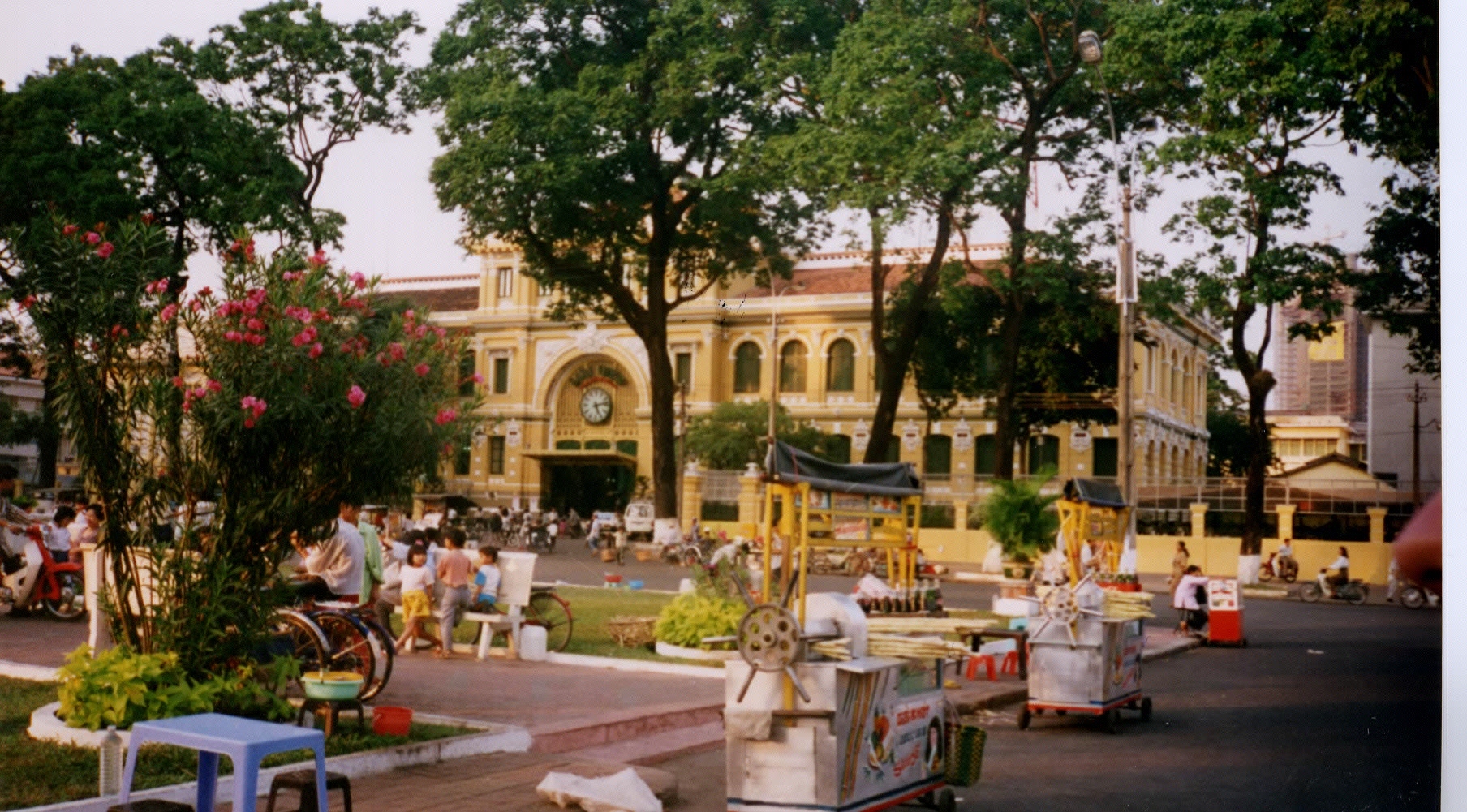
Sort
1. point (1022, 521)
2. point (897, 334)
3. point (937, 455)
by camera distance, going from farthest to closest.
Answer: point (1022, 521) → point (937, 455) → point (897, 334)

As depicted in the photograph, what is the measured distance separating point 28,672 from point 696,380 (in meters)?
6.60

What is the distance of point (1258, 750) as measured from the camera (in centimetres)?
922

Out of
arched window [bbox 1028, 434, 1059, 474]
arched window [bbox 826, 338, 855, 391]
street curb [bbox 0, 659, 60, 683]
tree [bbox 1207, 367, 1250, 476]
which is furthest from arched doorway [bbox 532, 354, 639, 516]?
tree [bbox 1207, 367, 1250, 476]

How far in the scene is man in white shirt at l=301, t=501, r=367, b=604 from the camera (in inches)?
376

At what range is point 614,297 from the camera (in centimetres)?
1283

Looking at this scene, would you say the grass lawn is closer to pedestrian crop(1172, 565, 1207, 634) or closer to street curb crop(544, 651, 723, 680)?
street curb crop(544, 651, 723, 680)

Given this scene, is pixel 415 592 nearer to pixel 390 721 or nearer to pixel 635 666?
pixel 635 666

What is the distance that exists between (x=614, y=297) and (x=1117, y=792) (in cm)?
676

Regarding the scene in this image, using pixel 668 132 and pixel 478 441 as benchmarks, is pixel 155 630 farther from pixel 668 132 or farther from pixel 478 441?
pixel 668 132

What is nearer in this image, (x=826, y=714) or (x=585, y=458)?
(x=826, y=714)

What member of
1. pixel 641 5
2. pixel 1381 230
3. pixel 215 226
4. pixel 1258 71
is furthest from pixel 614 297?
pixel 1381 230

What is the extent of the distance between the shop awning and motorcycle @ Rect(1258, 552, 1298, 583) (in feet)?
32.8

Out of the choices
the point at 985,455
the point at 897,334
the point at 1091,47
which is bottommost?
the point at 985,455

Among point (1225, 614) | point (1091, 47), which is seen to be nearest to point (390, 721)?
point (1091, 47)
